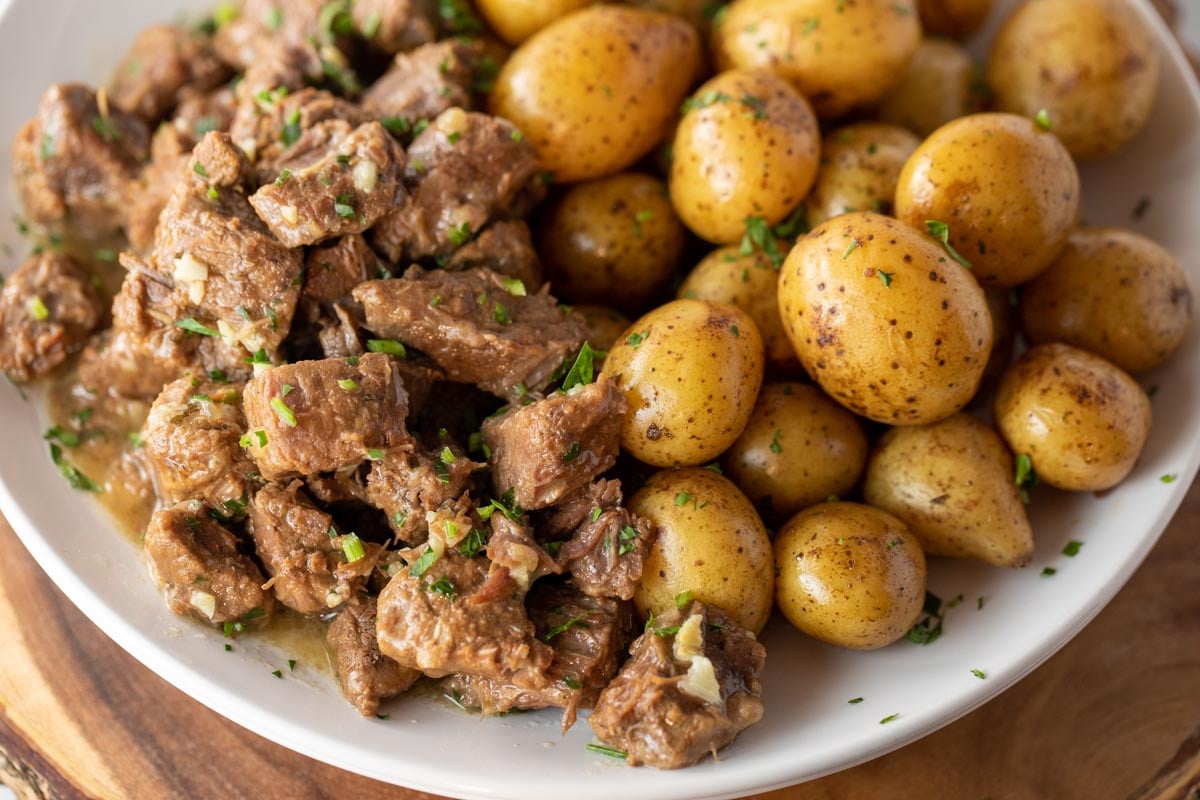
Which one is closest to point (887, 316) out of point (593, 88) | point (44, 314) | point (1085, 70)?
point (593, 88)

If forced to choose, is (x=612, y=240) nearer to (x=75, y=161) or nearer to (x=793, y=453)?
(x=793, y=453)

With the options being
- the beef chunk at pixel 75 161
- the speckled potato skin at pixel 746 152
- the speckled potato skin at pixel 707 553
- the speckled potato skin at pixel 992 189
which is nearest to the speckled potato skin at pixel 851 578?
the speckled potato skin at pixel 707 553

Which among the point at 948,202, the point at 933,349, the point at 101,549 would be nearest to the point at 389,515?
the point at 101,549

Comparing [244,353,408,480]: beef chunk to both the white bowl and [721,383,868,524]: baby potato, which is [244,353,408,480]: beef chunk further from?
[721,383,868,524]: baby potato

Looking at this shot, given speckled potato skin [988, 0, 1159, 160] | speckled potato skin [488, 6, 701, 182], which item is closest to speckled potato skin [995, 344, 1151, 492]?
speckled potato skin [988, 0, 1159, 160]

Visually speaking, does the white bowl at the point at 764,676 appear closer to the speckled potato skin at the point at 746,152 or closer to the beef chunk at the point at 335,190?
the beef chunk at the point at 335,190
